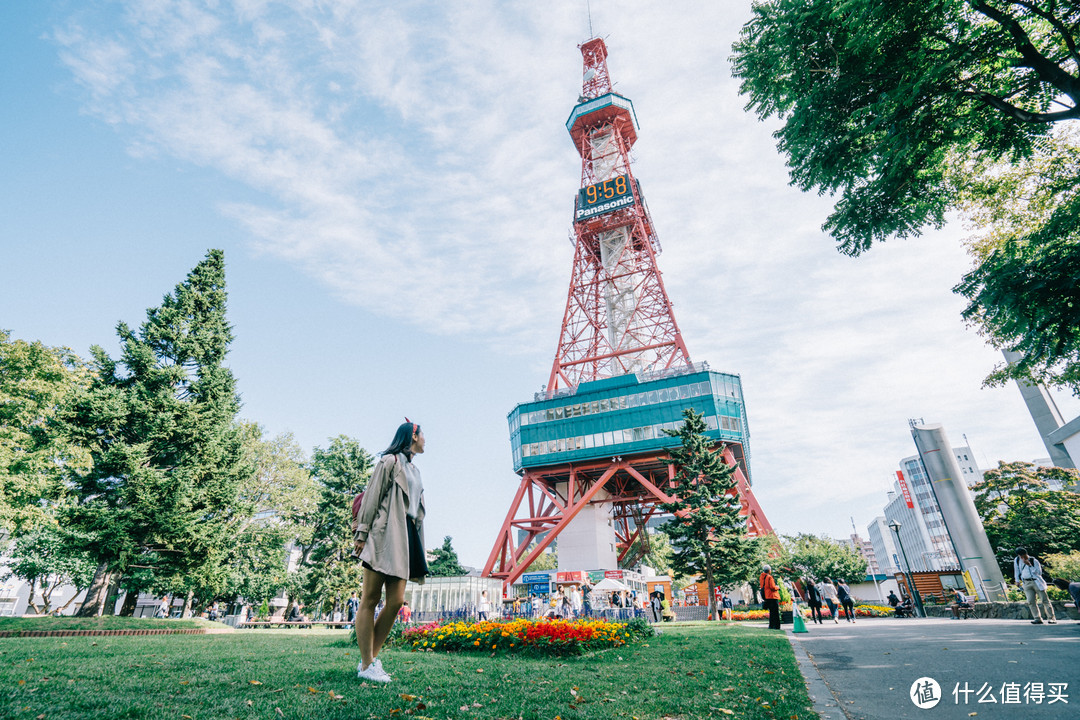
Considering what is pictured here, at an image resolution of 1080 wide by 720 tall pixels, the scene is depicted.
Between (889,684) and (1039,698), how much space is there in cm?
119

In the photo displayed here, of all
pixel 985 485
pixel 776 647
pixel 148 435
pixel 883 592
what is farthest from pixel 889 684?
pixel 883 592

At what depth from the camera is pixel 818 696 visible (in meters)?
4.58

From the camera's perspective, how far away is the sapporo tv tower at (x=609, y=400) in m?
44.6

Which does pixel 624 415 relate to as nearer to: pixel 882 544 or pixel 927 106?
pixel 927 106

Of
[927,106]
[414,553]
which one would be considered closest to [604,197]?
[927,106]

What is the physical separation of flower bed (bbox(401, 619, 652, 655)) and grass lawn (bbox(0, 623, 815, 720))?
1281 millimetres

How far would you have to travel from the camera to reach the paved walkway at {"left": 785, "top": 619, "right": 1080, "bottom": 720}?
151 inches

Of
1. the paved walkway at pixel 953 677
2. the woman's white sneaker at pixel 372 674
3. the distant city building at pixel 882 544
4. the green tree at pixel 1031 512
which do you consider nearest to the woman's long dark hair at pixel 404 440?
the woman's white sneaker at pixel 372 674

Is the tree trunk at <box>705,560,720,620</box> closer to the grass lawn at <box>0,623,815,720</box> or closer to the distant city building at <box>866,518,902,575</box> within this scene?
the grass lawn at <box>0,623,815,720</box>

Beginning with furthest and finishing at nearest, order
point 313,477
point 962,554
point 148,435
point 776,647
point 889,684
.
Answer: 1. point 313,477
2. point 962,554
3. point 148,435
4. point 776,647
5. point 889,684

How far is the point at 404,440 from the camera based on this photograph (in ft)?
15.1

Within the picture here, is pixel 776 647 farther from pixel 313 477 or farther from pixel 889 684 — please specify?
pixel 313 477

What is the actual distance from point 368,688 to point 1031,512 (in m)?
46.5

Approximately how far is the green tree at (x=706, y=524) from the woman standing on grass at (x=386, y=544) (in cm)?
2354
